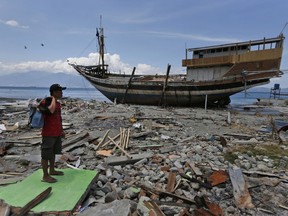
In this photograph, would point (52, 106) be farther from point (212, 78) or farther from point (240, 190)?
point (212, 78)

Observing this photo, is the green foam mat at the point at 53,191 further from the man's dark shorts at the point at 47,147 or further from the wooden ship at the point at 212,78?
the wooden ship at the point at 212,78

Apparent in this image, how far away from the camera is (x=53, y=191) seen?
430 centimetres

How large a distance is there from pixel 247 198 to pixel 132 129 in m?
6.98

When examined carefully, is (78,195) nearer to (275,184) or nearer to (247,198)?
(247,198)

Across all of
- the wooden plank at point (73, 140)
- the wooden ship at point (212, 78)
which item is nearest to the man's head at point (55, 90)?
the wooden plank at point (73, 140)

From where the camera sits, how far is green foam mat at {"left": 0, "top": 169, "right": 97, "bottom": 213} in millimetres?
3828

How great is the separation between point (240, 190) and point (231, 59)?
20.9 meters

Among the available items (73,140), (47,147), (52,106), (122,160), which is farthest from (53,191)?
(73,140)

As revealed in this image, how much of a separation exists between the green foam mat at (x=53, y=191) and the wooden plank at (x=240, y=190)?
2.96 metres

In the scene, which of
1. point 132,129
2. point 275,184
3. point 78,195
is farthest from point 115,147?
point 275,184

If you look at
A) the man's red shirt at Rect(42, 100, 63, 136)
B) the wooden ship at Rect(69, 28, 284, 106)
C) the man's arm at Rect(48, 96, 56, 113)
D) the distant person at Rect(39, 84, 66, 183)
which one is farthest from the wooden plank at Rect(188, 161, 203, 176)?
the wooden ship at Rect(69, 28, 284, 106)

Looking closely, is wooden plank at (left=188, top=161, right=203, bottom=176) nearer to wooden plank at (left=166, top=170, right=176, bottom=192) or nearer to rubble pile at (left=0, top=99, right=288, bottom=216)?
rubble pile at (left=0, top=99, right=288, bottom=216)

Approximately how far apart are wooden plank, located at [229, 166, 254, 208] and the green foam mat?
2.96m

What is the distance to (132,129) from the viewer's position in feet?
37.2
